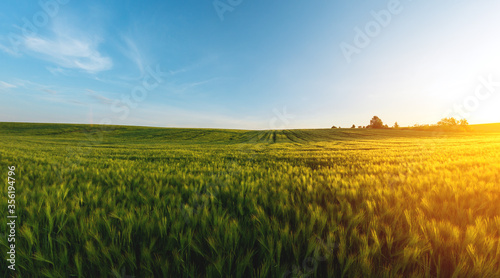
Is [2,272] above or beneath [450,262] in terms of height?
beneath

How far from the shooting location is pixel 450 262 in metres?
1.07

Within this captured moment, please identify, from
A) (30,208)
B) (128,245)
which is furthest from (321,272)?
(30,208)

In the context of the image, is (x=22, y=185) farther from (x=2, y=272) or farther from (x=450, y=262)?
(x=450, y=262)

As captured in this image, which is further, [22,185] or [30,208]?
[22,185]

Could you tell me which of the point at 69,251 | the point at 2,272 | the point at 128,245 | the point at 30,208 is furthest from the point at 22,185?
Answer: the point at 128,245

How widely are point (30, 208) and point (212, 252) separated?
186 centimetres

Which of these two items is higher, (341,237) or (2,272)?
(341,237)

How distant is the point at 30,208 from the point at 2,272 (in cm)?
Answer: 71

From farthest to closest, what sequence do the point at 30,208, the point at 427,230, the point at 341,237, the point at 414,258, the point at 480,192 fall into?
1. the point at 480,192
2. the point at 30,208
3. the point at 427,230
4. the point at 341,237
5. the point at 414,258

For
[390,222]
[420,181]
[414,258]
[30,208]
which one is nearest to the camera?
[414,258]

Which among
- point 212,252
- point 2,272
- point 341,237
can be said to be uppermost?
point 341,237

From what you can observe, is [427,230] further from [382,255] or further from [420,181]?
[420,181]

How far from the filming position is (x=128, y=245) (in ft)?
3.94

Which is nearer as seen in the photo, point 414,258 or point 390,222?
point 414,258
